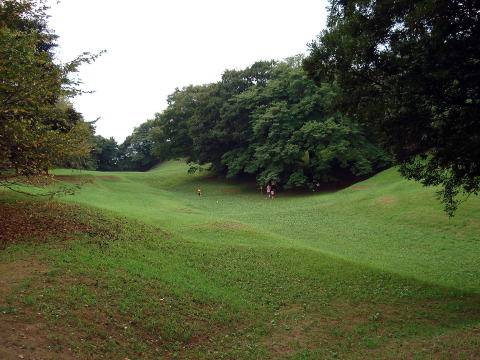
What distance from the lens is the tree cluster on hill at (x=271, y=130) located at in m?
40.8

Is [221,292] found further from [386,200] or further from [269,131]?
[269,131]

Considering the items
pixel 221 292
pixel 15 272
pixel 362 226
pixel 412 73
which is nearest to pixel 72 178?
pixel 362 226

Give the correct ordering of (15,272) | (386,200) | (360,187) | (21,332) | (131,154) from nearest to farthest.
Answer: (21,332), (15,272), (386,200), (360,187), (131,154)

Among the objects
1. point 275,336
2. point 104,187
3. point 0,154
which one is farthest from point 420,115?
point 104,187

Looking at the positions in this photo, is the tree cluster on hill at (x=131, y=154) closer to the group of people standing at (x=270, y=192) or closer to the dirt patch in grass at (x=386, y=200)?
the group of people standing at (x=270, y=192)

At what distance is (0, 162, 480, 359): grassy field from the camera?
798cm

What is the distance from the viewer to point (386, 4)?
10.5 m

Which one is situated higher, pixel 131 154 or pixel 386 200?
pixel 131 154

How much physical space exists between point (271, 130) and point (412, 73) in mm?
33210

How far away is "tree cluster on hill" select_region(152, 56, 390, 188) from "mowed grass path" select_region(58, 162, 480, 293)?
5.38 m

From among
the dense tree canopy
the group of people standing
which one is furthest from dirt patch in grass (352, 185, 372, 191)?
the dense tree canopy

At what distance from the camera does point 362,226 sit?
24328 mm

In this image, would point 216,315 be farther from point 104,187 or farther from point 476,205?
point 104,187

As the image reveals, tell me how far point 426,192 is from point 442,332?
766 inches
